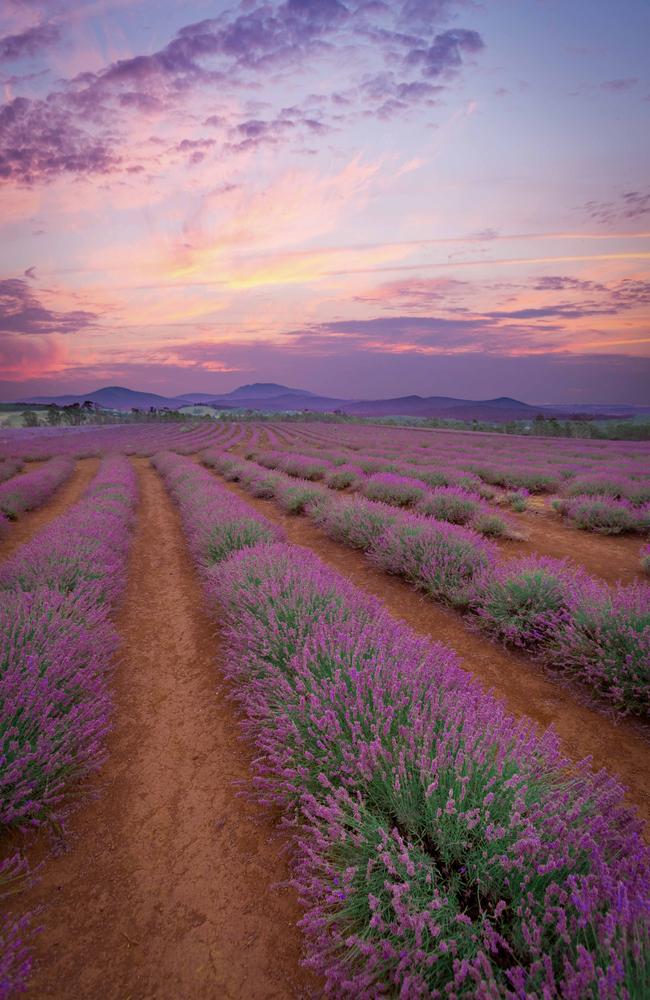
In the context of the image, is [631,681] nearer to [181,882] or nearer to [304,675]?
[304,675]

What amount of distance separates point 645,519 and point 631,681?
4988mm

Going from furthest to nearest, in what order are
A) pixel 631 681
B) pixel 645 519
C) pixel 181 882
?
pixel 645 519 → pixel 631 681 → pixel 181 882

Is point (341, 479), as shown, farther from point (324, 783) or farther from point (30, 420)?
point (30, 420)

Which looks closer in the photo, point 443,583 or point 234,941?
point 234,941

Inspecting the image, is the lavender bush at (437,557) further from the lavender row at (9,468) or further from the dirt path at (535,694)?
the lavender row at (9,468)

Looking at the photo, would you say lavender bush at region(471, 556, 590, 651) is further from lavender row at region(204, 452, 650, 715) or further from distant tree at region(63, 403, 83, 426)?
distant tree at region(63, 403, 83, 426)

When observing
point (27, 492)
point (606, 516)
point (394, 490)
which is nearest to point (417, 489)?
point (394, 490)

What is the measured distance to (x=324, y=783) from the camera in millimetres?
1702

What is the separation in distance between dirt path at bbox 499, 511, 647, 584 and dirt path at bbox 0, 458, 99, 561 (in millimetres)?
7812

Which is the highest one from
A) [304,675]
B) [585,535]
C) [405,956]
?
[304,675]

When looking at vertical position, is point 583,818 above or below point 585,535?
above

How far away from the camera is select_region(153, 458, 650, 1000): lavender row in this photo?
1.23 metres

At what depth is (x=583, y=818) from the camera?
5.37 feet

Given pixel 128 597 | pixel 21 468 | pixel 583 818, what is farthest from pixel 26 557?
pixel 21 468
